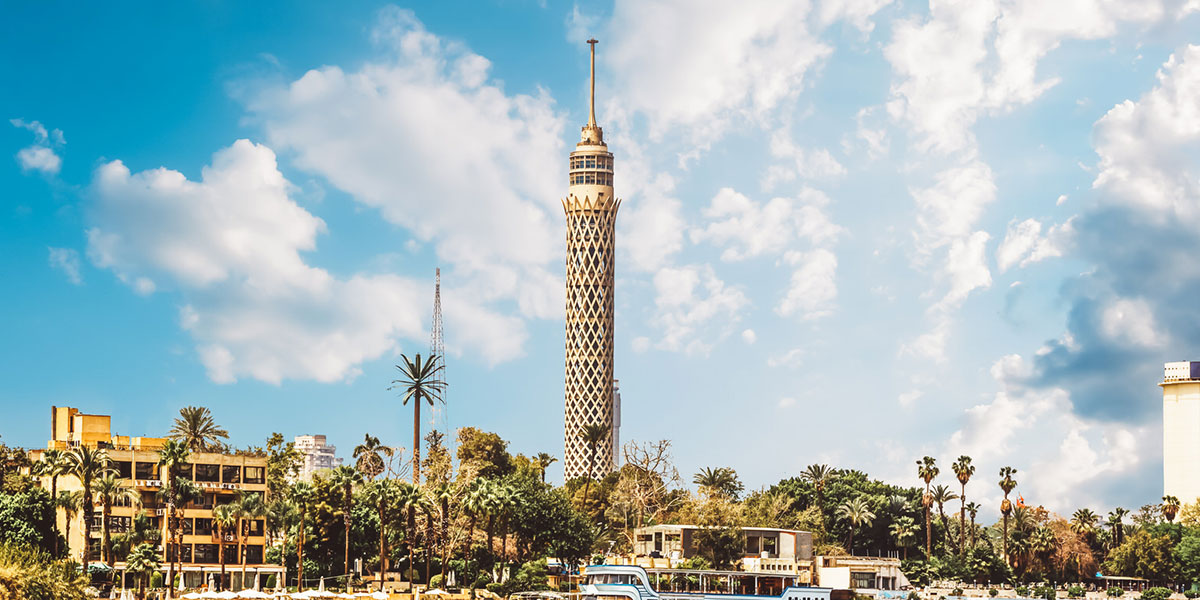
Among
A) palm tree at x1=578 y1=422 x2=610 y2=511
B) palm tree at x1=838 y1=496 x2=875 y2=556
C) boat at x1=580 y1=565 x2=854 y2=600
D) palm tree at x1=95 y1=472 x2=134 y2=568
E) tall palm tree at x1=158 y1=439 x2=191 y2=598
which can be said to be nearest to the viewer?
boat at x1=580 y1=565 x2=854 y2=600

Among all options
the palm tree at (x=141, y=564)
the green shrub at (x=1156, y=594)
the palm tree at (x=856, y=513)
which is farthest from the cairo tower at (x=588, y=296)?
the palm tree at (x=141, y=564)

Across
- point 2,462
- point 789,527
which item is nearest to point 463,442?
point 789,527

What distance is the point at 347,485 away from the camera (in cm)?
12162

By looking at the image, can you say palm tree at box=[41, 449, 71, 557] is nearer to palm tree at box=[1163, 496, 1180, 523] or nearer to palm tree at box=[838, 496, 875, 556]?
palm tree at box=[838, 496, 875, 556]

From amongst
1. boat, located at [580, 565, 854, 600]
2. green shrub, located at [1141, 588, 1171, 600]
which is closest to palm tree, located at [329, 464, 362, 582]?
boat, located at [580, 565, 854, 600]

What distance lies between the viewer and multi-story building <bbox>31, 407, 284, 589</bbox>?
409 ft

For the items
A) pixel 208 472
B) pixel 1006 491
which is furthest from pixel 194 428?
pixel 1006 491

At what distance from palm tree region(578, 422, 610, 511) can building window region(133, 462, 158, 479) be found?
49489mm

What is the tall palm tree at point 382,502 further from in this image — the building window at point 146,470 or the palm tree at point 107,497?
the palm tree at point 107,497

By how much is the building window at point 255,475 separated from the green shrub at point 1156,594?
279ft

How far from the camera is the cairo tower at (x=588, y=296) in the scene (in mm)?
187375

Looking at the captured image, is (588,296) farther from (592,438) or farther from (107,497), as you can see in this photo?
(107,497)

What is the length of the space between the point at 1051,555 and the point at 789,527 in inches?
1086

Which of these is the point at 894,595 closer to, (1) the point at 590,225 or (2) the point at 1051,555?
(2) the point at 1051,555
